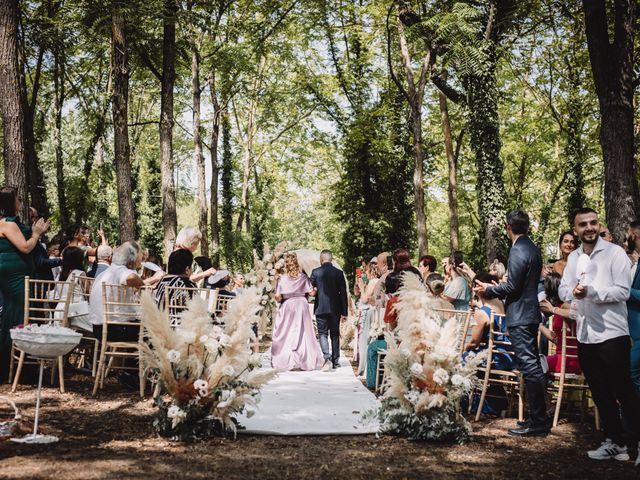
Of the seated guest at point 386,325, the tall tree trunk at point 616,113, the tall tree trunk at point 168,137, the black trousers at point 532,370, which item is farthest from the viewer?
the tall tree trunk at point 168,137

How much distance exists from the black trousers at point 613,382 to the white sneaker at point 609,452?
48 millimetres

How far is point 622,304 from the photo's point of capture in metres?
5.23

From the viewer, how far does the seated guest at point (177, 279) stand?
7926 millimetres

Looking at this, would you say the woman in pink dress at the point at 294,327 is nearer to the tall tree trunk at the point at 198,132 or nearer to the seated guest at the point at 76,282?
the seated guest at the point at 76,282

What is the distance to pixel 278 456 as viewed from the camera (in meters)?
5.16

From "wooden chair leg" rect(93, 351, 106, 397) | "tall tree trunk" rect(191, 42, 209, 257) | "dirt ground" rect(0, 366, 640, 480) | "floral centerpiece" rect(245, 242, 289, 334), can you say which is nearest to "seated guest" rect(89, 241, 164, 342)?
"wooden chair leg" rect(93, 351, 106, 397)

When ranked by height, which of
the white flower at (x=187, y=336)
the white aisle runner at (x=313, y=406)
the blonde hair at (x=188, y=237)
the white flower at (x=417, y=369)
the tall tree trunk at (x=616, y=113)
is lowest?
the white aisle runner at (x=313, y=406)

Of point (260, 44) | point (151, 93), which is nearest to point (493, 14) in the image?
point (260, 44)

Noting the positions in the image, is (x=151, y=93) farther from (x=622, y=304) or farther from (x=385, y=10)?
(x=622, y=304)

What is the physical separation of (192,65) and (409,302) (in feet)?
45.4

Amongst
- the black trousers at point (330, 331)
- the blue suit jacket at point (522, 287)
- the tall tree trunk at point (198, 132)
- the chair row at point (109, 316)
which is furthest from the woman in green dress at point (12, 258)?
the tall tree trunk at point (198, 132)

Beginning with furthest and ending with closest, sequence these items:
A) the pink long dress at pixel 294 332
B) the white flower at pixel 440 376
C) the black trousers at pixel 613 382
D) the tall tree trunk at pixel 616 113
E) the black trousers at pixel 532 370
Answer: the pink long dress at pixel 294 332, the tall tree trunk at pixel 616 113, the black trousers at pixel 532 370, the white flower at pixel 440 376, the black trousers at pixel 613 382

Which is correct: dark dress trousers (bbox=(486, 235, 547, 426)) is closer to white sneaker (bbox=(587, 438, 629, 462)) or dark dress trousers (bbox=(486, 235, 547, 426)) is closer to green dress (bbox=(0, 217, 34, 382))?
white sneaker (bbox=(587, 438, 629, 462))

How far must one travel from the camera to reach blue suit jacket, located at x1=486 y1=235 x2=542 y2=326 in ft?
20.4
